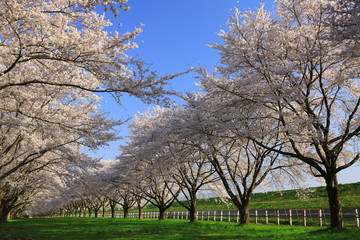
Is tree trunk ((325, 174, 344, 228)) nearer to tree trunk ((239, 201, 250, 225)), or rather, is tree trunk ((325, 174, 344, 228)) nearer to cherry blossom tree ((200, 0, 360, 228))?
cherry blossom tree ((200, 0, 360, 228))

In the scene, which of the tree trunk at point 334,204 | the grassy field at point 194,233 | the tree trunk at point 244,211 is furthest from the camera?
the tree trunk at point 244,211

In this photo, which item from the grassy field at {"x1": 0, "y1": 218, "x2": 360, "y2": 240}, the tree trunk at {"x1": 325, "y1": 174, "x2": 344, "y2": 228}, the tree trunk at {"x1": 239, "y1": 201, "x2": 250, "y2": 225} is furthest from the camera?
Result: the tree trunk at {"x1": 239, "y1": 201, "x2": 250, "y2": 225}

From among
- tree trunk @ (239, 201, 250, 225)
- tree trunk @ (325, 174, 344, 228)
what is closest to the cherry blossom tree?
tree trunk @ (325, 174, 344, 228)

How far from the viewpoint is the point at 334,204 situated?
11.9 meters

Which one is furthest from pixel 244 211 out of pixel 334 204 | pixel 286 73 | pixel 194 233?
pixel 286 73

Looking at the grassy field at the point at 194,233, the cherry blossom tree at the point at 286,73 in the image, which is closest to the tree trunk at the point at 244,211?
the grassy field at the point at 194,233

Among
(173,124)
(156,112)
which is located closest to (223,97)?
(173,124)

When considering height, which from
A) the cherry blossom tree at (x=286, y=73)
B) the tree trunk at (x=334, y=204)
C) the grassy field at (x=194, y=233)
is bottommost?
the grassy field at (x=194, y=233)

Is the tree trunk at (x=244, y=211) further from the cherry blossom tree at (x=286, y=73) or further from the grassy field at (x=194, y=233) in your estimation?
the cherry blossom tree at (x=286, y=73)

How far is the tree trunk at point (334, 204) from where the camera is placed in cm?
1173

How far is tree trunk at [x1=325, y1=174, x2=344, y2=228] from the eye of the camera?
38.5 ft

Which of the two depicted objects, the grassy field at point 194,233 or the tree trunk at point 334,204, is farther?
the tree trunk at point 334,204

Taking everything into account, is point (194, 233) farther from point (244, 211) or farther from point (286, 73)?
point (286, 73)

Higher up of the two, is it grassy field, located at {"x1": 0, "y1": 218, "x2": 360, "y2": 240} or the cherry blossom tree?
the cherry blossom tree
